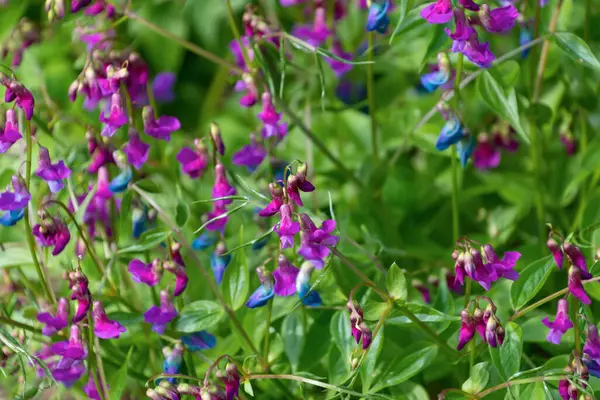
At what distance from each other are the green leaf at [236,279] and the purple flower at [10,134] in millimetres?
574

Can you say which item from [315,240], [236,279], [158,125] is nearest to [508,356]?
[315,240]

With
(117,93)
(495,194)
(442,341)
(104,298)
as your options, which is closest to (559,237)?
(442,341)

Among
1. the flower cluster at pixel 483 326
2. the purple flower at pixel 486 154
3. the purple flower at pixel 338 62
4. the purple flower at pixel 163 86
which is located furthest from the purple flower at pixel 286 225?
the purple flower at pixel 163 86

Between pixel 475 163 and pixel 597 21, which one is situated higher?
pixel 597 21

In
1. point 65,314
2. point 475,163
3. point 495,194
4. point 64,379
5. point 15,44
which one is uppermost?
point 15,44

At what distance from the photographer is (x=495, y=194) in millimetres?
3355

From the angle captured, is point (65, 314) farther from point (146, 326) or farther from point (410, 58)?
point (410, 58)

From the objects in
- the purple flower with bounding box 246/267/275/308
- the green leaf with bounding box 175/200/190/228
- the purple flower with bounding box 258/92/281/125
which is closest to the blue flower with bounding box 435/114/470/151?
the purple flower with bounding box 258/92/281/125

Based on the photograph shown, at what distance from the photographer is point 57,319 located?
214 cm

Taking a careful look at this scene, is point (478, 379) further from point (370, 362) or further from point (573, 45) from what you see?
point (573, 45)

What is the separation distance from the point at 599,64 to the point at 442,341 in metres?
0.73

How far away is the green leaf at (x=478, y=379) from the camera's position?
199 cm

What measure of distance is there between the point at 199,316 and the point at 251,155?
51cm

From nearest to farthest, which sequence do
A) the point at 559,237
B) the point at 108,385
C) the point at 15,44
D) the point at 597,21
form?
the point at 559,237, the point at 108,385, the point at 15,44, the point at 597,21
